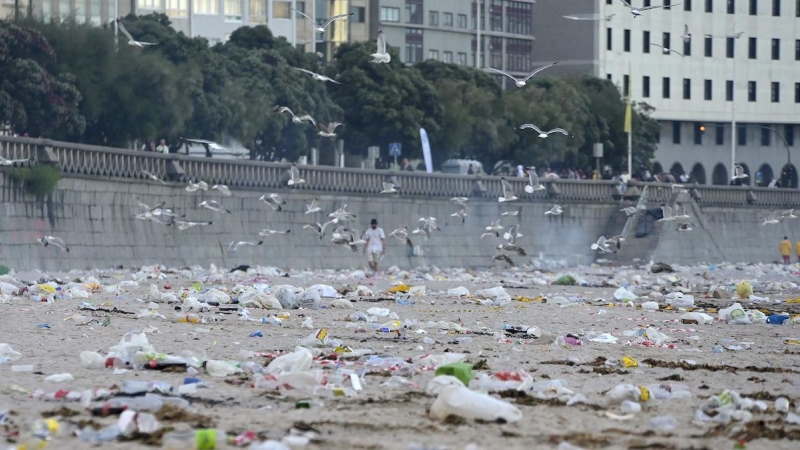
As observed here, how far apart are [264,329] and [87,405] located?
24.5 feet

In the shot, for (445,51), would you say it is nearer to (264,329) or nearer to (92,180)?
(92,180)

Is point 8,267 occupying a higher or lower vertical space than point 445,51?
lower

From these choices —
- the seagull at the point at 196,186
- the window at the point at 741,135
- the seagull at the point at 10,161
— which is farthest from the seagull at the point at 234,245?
the window at the point at 741,135

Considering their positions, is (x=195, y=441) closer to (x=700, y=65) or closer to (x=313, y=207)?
(x=313, y=207)

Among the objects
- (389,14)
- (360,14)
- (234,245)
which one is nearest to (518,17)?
(389,14)

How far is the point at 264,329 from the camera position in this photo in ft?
65.2

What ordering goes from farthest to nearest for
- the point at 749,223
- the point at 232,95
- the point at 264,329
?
the point at 749,223 < the point at 232,95 < the point at 264,329

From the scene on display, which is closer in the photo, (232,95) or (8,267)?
(8,267)

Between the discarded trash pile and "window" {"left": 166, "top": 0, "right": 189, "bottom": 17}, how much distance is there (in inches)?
2394

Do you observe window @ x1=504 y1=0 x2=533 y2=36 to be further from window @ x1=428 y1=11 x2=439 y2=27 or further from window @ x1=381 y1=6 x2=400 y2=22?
window @ x1=381 y1=6 x2=400 y2=22

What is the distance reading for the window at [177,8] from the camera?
8531 cm

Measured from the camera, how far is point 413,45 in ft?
340

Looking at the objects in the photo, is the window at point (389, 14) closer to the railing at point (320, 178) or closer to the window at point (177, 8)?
the window at point (177, 8)

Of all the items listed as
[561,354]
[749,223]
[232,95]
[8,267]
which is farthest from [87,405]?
[749,223]
